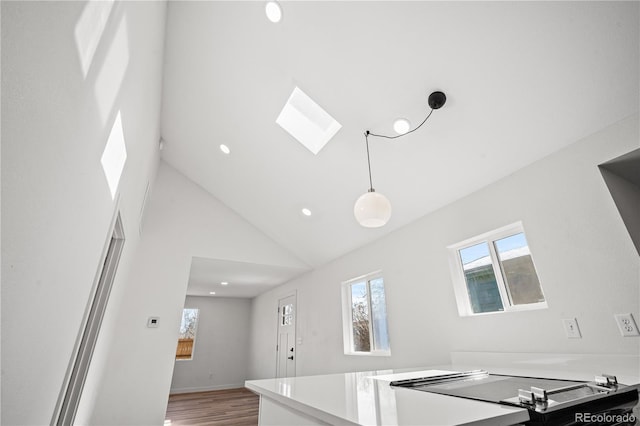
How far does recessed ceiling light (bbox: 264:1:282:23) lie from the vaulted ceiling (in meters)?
0.04

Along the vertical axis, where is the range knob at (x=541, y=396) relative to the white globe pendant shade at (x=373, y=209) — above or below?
below

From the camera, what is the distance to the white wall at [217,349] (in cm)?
685

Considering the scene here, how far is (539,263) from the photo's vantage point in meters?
2.09

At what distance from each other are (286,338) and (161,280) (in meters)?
2.78

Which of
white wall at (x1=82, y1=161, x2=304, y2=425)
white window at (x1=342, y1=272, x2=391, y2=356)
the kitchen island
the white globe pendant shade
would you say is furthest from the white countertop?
white wall at (x1=82, y1=161, x2=304, y2=425)

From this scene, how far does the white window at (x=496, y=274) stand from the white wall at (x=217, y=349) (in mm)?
6477

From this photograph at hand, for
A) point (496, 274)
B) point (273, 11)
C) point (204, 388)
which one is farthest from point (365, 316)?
point (204, 388)

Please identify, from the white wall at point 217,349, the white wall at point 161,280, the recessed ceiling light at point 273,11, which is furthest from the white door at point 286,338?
the recessed ceiling light at point 273,11

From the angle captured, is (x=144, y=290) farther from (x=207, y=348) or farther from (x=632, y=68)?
(x=632, y=68)

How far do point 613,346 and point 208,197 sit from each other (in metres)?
4.62

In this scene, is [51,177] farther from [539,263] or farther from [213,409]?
[213,409]

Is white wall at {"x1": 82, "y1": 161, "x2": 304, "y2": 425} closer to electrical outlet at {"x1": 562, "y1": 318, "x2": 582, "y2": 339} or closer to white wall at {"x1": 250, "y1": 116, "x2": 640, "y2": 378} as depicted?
white wall at {"x1": 250, "y1": 116, "x2": 640, "y2": 378}

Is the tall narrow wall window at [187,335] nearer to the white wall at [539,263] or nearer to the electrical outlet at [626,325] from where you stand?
the white wall at [539,263]

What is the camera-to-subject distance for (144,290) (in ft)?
12.2
